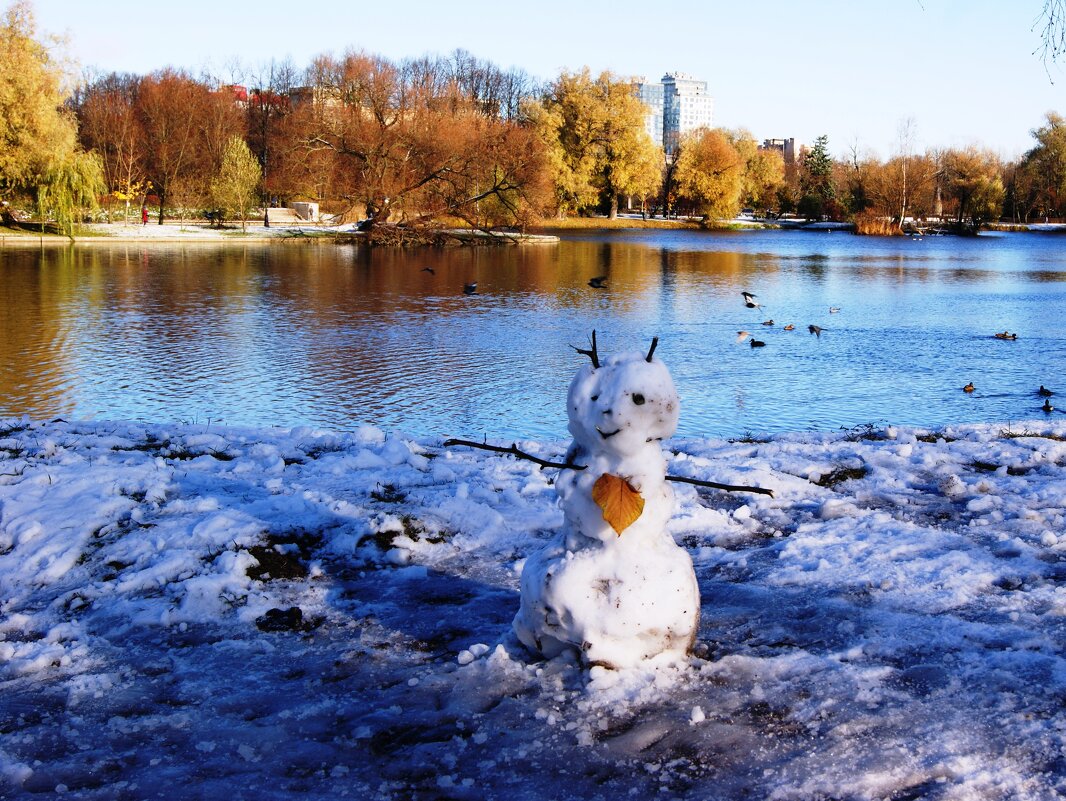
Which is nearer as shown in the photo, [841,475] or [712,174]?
[841,475]

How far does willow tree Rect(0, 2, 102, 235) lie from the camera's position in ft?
125

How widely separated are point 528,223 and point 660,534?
50.1 m

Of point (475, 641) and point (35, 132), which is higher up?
point (35, 132)

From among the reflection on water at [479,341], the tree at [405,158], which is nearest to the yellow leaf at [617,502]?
the reflection on water at [479,341]

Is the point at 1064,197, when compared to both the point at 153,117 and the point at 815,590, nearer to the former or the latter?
the point at 153,117

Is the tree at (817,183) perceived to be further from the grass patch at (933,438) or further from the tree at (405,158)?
the grass patch at (933,438)

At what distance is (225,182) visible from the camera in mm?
49719

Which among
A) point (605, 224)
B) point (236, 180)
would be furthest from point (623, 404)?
point (605, 224)

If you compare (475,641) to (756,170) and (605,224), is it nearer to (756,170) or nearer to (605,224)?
(605,224)

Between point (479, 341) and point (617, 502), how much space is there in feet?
49.2

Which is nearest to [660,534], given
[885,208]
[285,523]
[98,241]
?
[285,523]

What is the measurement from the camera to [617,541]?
12.4 ft

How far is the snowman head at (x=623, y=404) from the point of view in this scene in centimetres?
364

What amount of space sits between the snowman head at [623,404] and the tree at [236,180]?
1939 inches
